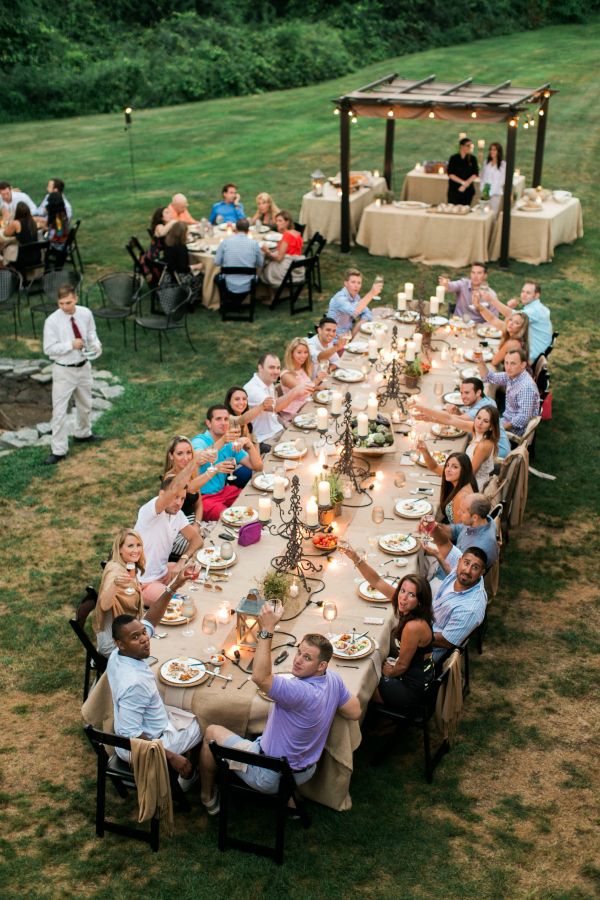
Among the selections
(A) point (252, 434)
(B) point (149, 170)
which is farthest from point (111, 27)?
(A) point (252, 434)

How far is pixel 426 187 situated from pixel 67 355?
9.68 meters

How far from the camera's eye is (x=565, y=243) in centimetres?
1708

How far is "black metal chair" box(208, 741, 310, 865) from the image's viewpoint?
5.54 meters

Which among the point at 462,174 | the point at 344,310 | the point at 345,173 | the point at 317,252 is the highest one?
the point at 345,173

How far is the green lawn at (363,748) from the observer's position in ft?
18.9

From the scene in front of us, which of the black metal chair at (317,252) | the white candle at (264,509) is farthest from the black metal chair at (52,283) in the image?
the white candle at (264,509)

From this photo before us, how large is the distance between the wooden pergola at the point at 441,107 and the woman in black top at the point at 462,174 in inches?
33.1

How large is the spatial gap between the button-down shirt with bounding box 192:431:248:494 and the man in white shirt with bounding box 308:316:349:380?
7.08 ft

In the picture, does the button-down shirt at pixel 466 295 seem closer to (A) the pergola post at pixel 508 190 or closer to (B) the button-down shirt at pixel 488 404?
(B) the button-down shirt at pixel 488 404

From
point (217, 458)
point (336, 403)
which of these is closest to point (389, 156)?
point (336, 403)

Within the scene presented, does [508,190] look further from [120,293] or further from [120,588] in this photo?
[120,588]

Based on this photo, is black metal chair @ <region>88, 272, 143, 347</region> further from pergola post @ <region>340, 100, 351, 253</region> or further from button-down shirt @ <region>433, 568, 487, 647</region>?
button-down shirt @ <region>433, 568, 487, 647</region>

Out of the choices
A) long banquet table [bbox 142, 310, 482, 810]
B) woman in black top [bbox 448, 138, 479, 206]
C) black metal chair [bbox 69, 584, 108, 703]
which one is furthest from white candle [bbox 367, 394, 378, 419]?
woman in black top [bbox 448, 138, 479, 206]

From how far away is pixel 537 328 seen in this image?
11.4 meters
